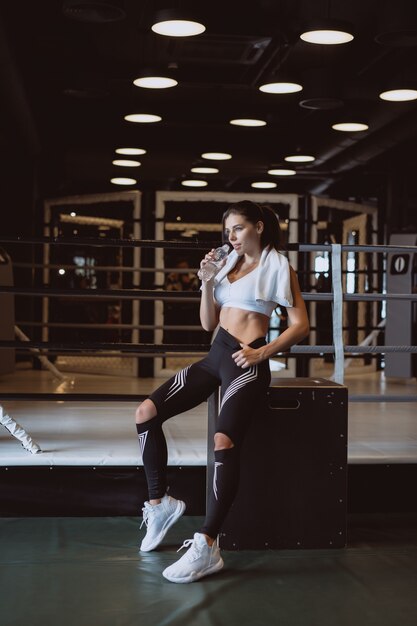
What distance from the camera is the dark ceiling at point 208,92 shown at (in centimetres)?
702

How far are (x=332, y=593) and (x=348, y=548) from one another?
57cm

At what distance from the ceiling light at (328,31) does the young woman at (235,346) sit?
93.9 inches

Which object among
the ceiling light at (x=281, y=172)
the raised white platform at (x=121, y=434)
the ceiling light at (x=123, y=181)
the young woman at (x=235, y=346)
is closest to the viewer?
the young woman at (x=235, y=346)

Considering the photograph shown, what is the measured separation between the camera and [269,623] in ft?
8.71

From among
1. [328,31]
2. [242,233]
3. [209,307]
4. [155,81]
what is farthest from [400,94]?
[209,307]

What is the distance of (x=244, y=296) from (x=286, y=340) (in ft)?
0.77

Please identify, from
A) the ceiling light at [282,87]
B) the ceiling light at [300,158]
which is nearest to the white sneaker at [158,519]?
the ceiling light at [282,87]

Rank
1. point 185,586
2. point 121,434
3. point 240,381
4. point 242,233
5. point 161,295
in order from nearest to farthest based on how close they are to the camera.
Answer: point 185,586
point 240,381
point 242,233
point 161,295
point 121,434

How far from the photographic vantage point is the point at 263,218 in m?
3.49

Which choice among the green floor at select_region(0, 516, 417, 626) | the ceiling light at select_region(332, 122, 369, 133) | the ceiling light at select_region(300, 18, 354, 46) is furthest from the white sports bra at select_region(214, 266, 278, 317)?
the ceiling light at select_region(332, 122, 369, 133)

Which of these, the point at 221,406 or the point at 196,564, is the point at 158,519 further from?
the point at 221,406

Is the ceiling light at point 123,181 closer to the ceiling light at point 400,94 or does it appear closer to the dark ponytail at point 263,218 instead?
the ceiling light at point 400,94

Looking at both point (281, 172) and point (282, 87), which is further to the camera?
point (281, 172)

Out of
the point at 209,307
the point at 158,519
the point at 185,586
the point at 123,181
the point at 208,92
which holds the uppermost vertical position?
the point at 208,92
